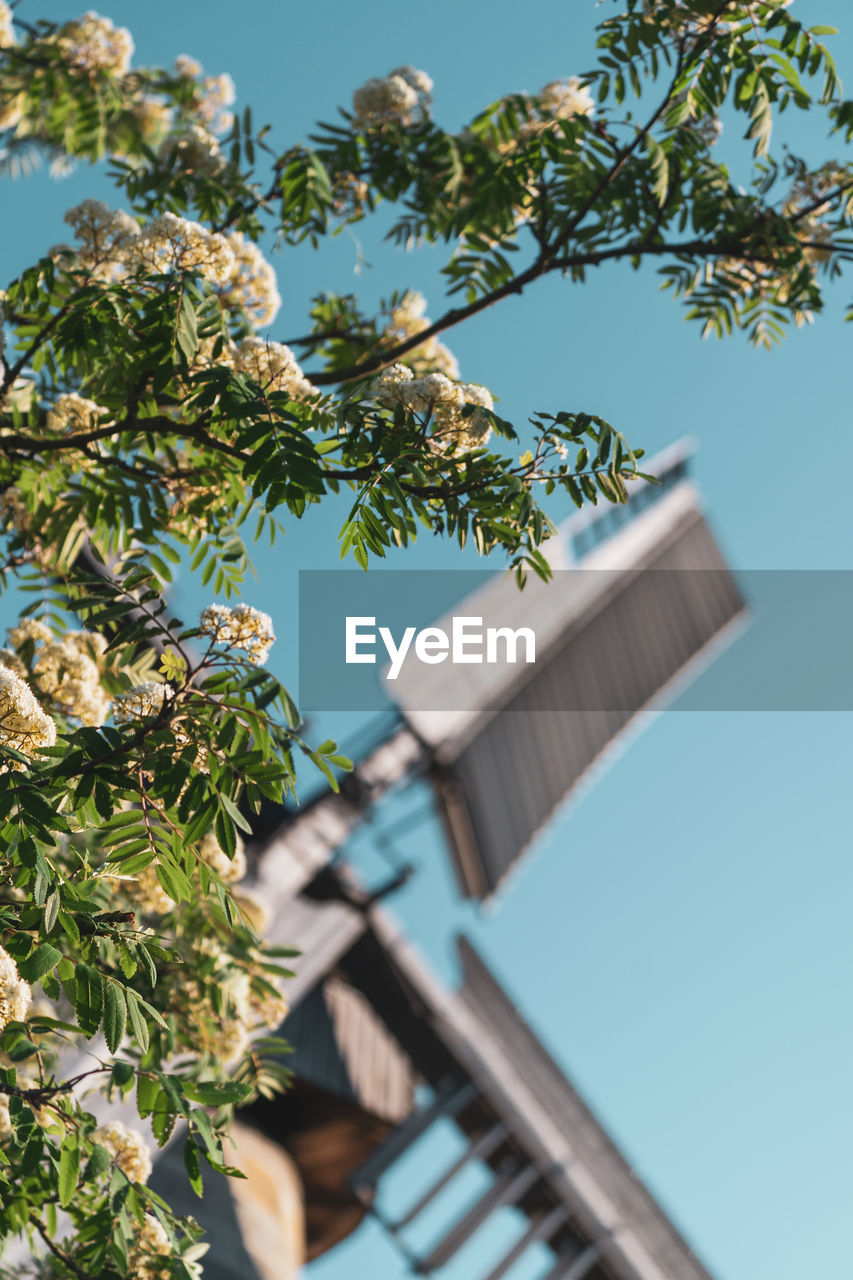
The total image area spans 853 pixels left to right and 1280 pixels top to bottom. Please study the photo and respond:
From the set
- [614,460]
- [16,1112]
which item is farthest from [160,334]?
[16,1112]

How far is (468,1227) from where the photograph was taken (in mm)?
9945

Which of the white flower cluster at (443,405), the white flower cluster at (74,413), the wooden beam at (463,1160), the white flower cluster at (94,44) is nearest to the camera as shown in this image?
the white flower cluster at (443,405)

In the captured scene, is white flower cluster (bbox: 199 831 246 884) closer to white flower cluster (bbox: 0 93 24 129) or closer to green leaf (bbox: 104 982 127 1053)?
green leaf (bbox: 104 982 127 1053)

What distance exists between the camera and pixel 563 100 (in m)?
4.05

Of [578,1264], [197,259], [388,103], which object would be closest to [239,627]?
[197,259]

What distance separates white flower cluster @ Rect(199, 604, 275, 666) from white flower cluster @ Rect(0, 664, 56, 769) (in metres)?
0.37

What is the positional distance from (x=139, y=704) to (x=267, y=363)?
0.96 metres

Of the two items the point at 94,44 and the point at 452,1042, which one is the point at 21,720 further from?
the point at 452,1042

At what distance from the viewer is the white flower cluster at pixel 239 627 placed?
88.7 inches

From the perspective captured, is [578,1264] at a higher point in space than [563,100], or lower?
lower

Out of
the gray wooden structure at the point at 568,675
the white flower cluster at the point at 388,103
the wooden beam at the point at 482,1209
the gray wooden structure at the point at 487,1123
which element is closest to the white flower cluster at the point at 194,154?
the white flower cluster at the point at 388,103

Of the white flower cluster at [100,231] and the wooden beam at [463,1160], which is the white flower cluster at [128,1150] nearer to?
the white flower cluster at [100,231]

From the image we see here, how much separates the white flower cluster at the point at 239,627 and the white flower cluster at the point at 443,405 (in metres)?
0.55

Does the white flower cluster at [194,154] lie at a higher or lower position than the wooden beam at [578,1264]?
higher
